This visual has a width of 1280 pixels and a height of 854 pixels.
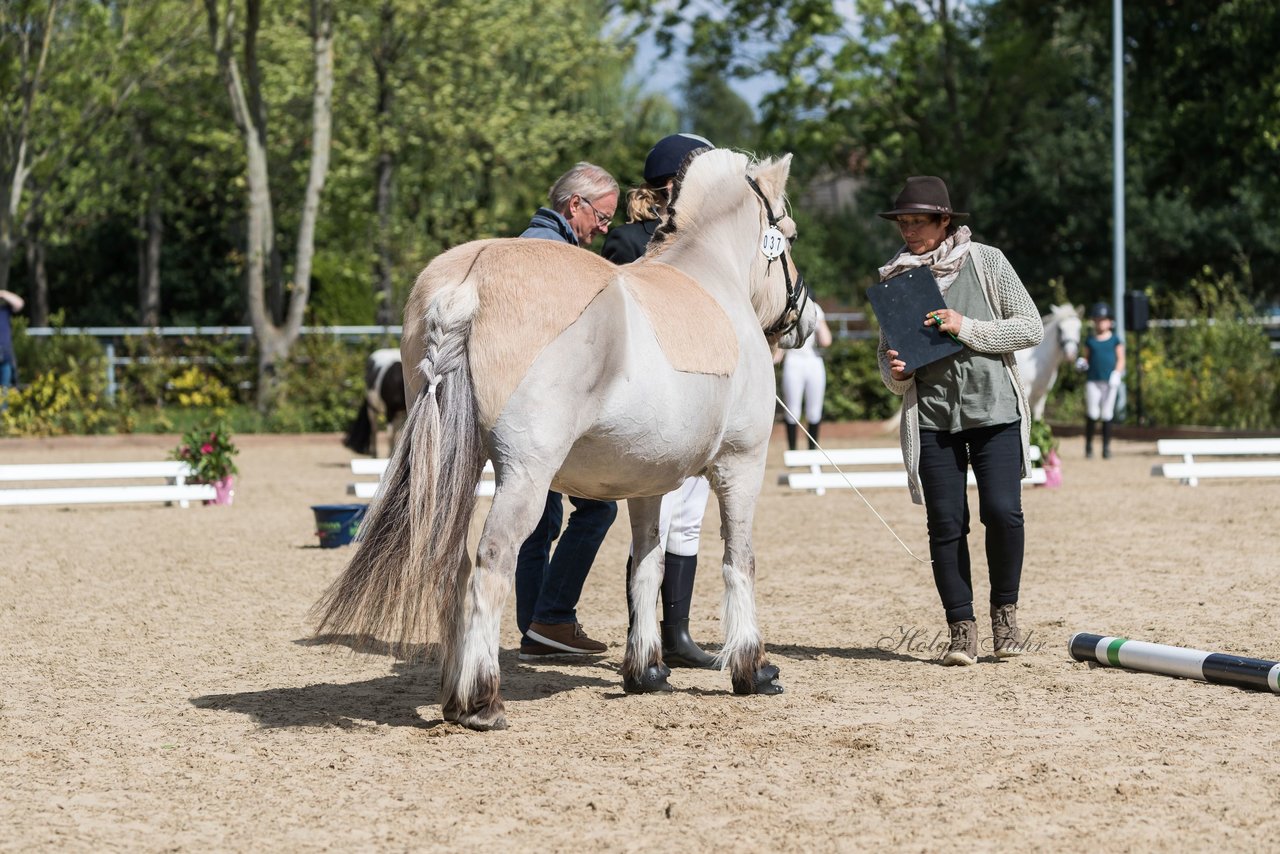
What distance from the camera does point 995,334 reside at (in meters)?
6.44

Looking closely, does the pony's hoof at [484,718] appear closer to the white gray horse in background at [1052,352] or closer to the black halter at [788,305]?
the black halter at [788,305]

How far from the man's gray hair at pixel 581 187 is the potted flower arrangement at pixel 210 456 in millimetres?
7756

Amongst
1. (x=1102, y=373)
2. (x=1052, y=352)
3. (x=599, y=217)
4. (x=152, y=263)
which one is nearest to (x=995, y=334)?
(x=599, y=217)

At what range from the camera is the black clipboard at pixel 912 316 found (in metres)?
6.43

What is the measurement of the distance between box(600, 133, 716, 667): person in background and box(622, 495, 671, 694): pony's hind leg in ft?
1.33

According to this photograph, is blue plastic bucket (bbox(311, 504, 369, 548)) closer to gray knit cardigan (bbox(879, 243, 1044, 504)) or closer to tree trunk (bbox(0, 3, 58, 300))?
gray knit cardigan (bbox(879, 243, 1044, 504))

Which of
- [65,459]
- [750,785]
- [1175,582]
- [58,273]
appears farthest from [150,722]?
[58,273]

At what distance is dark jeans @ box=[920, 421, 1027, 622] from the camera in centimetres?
652

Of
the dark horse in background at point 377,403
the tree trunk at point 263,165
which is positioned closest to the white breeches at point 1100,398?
the dark horse in background at point 377,403

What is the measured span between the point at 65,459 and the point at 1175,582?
49.0 ft

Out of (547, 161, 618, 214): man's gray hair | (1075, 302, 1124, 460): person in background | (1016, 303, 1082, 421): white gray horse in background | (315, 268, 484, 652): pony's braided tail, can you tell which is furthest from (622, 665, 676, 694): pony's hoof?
(1075, 302, 1124, 460): person in background

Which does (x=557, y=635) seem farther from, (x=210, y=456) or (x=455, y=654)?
(x=210, y=456)

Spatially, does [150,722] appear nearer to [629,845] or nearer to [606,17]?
[629,845]

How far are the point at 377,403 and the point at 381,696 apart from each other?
34.8 ft
